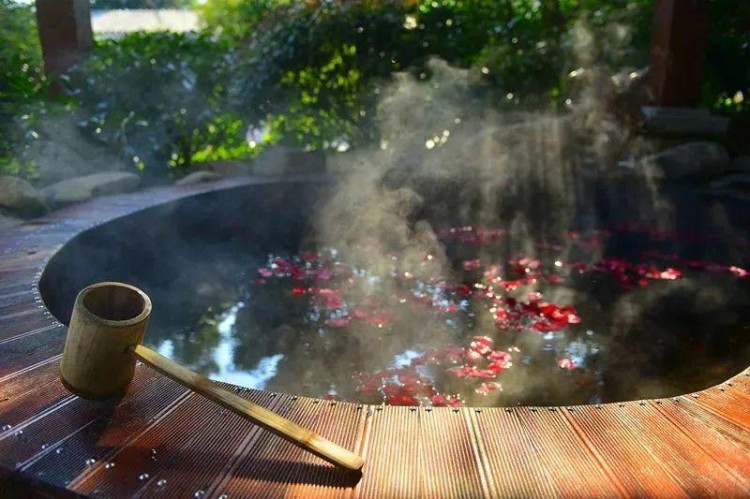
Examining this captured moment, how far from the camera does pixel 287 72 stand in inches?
257

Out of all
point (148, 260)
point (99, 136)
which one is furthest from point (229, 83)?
point (148, 260)

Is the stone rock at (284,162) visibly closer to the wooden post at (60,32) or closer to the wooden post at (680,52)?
the wooden post at (60,32)

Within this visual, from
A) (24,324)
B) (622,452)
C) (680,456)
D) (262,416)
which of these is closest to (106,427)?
(262,416)

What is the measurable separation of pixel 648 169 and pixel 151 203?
4344mm

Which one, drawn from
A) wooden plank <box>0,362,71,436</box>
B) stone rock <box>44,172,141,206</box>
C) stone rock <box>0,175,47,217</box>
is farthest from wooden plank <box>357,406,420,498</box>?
stone rock <box>44,172,141,206</box>

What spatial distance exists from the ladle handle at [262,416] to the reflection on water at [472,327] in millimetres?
1138

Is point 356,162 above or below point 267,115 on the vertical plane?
below

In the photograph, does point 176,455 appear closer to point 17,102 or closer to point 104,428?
point 104,428

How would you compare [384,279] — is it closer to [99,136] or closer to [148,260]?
[148,260]

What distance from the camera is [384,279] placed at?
418cm

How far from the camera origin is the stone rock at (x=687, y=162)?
5.63 m

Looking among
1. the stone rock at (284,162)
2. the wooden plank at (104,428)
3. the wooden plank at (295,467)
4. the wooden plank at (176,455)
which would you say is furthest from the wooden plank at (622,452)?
the stone rock at (284,162)

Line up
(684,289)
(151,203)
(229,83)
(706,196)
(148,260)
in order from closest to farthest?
(684,289) → (148,260) → (151,203) → (706,196) → (229,83)

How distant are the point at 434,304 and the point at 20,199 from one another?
115 inches
